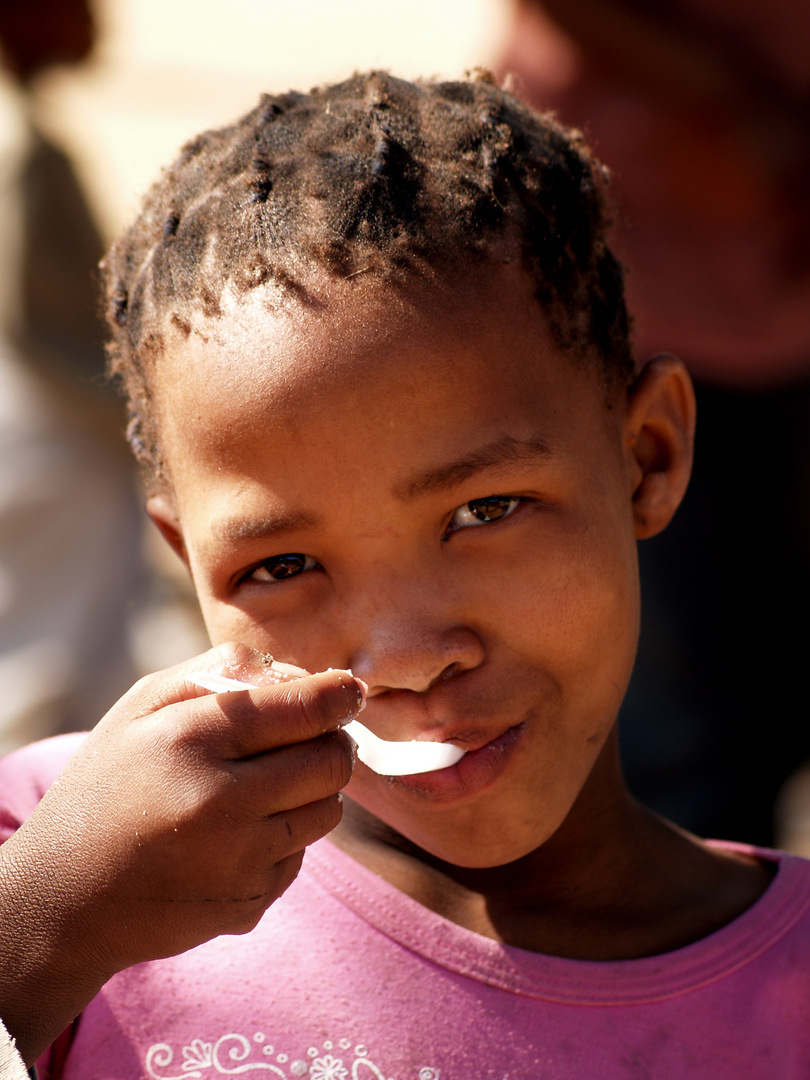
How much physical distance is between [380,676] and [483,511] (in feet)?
0.77

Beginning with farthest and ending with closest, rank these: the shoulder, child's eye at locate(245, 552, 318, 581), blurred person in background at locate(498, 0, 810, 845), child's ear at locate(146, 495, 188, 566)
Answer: blurred person in background at locate(498, 0, 810, 845) → child's ear at locate(146, 495, 188, 566) → the shoulder → child's eye at locate(245, 552, 318, 581)

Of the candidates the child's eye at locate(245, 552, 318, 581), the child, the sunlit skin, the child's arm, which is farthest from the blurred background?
the child's arm

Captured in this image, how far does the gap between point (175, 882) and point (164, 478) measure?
0.58 metres

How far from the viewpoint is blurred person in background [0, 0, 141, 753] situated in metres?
2.86

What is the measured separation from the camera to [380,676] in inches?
49.4

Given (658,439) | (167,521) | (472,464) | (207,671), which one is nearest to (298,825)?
(207,671)

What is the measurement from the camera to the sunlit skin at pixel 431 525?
49.8 inches

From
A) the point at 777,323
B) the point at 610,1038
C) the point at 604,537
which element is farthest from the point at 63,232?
the point at 610,1038

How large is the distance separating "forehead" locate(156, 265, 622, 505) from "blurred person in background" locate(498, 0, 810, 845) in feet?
5.21

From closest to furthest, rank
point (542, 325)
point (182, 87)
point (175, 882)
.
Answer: point (175, 882), point (542, 325), point (182, 87)

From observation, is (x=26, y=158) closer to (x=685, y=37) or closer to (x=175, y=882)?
(x=685, y=37)

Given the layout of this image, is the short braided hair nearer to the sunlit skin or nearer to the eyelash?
the sunlit skin

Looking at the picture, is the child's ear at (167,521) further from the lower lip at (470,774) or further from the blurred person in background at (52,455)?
the blurred person in background at (52,455)

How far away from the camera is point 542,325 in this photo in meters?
1.40
